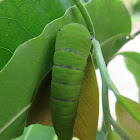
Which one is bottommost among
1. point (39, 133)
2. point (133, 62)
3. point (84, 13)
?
point (39, 133)

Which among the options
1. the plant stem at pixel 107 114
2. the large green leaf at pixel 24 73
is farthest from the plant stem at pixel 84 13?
the plant stem at pixel 107 114

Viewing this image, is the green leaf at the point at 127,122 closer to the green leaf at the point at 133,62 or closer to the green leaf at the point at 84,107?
the green leaf at the point at 84,107

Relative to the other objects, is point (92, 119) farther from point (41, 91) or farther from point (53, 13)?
Answer: point (53, 13)

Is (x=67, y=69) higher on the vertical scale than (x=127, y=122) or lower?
higher

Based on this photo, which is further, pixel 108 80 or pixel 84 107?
pixel 84 107

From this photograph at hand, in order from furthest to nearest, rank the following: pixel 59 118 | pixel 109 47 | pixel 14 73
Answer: pixel 109 47, pixel 59 118, pixel 14 73

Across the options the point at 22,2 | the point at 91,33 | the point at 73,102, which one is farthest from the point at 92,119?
the point at 22,2

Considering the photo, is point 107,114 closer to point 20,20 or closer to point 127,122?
point 127,122

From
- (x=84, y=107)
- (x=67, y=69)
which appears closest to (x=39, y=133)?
(x=84, y=107)

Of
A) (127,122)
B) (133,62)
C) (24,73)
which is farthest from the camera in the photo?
(133,62)
